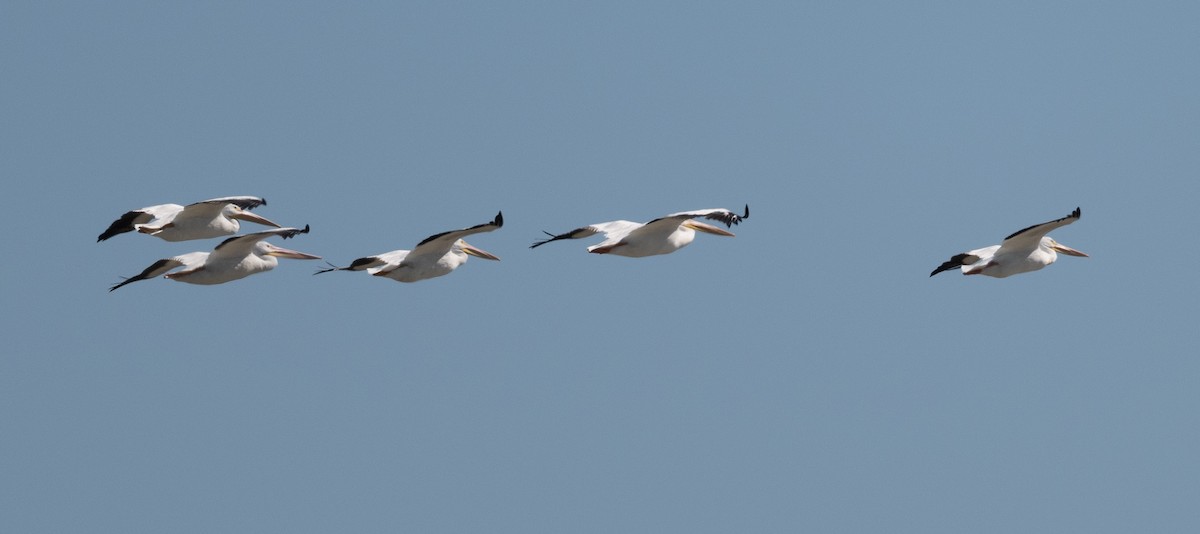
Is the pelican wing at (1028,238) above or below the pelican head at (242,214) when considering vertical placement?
below

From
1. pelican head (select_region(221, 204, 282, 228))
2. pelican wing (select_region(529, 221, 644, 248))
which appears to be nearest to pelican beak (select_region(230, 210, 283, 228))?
pelican head (select_region(221, 204, 282, 228))

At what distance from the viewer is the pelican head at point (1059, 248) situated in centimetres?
2642

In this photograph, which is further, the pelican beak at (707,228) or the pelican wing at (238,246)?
the pelican beak at (707,228)

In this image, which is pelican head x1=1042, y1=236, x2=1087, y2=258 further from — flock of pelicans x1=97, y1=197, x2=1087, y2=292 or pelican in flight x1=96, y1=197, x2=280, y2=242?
pelican in flight x1=96, y1=197, x2=280, y2=242

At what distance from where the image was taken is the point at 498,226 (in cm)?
2356

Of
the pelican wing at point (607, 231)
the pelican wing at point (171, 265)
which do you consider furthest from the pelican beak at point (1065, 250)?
the pelican wing at point (171, 265)

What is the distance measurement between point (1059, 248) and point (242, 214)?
993 centimetres

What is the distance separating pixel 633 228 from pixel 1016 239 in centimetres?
440

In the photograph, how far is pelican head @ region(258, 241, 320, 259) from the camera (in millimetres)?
25500

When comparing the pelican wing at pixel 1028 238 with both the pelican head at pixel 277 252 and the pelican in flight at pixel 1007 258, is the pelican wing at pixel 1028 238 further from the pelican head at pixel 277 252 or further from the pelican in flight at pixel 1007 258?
the pelican head at pixel 277 252

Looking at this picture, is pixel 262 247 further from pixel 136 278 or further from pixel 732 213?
pixel 732 213

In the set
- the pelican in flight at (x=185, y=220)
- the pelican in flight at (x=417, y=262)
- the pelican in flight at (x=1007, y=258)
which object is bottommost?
the pelican in flight at (x=1007, y=258)

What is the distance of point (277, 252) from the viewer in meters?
26.1

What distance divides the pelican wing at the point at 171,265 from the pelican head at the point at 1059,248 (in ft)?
32.5
